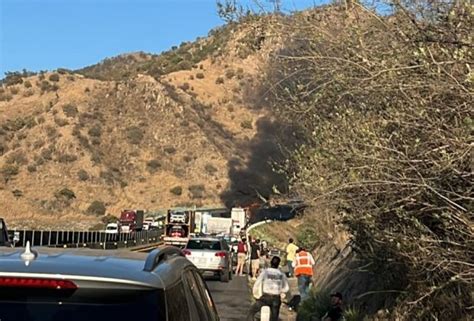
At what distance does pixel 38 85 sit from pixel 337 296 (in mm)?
94872

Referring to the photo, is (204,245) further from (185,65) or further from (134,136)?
(185,65)

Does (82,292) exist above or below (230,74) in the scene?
below

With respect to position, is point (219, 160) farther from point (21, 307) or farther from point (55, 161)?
Answer: point (21, 307)

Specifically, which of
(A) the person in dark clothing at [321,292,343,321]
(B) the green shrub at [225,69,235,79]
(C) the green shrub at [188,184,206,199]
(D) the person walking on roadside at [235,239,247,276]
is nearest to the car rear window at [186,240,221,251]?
(D) the person walking on roadside at [235,239,247,276]

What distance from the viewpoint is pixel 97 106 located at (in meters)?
98.4

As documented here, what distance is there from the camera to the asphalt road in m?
20.1

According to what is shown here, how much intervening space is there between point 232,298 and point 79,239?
16312 mm

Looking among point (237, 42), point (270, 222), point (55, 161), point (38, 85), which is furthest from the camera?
point (38, 85)

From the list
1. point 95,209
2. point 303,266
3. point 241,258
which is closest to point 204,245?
point 241,258

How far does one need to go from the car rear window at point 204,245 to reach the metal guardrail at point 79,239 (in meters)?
3.70

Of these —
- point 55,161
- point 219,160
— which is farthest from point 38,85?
point 219,160

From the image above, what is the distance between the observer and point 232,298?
81.5ft

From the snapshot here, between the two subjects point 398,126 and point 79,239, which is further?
point 79,239

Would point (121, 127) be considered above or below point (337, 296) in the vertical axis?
above
